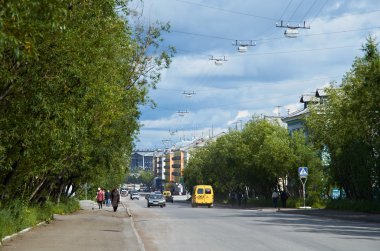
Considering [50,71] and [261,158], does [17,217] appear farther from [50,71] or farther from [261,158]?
[261,158]

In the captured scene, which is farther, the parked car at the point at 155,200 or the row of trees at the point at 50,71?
the parked car at the point at 155,200

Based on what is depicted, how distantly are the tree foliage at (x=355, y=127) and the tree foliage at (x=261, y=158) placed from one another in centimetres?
825

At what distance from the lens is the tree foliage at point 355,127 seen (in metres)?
33.0

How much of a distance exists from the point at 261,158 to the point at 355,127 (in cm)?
2154

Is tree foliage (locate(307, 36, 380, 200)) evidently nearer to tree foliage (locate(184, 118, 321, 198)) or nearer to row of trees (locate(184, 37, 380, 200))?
row of trees (locate(184, 37, 380, 200))

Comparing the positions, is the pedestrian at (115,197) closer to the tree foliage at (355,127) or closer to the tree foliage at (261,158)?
the tree foliage at (355,127)

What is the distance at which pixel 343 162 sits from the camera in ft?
137

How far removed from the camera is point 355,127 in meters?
35.6

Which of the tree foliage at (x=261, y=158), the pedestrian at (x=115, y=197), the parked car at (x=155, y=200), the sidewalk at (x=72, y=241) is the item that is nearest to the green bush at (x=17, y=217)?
the sidewalk at (x=72, y=241)

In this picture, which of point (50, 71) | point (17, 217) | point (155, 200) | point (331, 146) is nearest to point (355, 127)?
point (331, 146)

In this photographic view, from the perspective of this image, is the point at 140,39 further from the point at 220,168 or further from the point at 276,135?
the point at 220,168

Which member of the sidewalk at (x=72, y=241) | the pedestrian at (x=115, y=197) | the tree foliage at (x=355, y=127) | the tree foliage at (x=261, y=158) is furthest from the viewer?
the tree foliage at (x=261, y=158)

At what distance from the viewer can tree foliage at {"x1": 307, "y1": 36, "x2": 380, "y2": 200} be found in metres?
33.0

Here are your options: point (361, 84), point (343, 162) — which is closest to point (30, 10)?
point (361, 84)
